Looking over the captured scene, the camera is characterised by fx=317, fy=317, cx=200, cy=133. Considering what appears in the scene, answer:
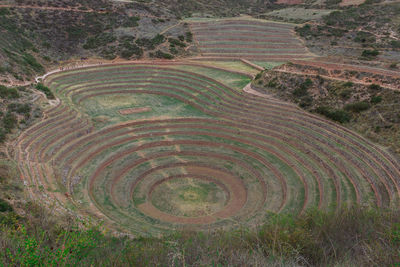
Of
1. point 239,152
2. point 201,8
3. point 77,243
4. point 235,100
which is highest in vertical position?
point 201,8

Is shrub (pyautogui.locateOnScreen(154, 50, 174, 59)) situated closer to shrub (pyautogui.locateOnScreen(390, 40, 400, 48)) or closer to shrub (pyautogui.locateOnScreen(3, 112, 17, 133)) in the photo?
shrub (pyautogui.locateOnScreen(3, 112, 17, 133))

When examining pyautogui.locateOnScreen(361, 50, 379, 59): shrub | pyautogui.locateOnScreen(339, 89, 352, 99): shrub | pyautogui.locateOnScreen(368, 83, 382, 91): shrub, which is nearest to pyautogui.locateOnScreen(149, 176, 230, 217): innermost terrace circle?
pyautogui.locateOnScreen(339, 89, 352, 99): shrub

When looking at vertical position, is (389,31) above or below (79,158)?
above

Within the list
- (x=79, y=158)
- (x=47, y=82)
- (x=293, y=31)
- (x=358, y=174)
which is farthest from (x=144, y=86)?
(x=293, y=31)

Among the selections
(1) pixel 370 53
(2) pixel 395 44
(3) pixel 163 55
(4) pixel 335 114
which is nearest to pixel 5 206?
(4) pixel 335 114

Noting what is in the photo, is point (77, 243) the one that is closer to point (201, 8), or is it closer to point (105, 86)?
point (105, 86)

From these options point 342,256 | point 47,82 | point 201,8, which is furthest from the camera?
point 201,8
